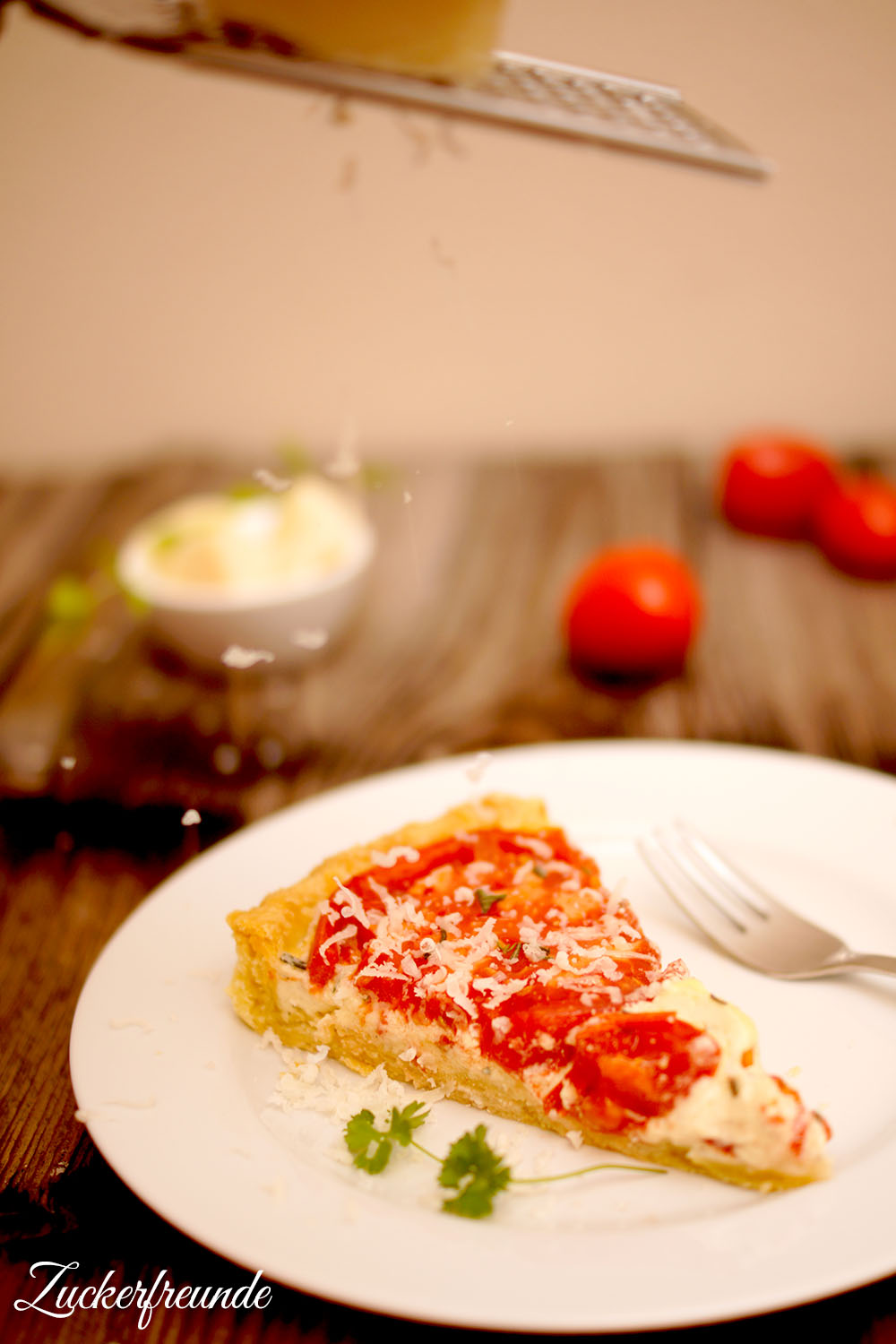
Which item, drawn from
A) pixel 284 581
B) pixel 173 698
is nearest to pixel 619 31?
pixel 284 581

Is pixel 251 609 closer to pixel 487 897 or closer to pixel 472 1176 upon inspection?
pixel 487 897

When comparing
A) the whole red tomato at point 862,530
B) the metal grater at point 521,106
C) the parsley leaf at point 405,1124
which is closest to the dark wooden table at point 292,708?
the whole red tomato at point 862,530

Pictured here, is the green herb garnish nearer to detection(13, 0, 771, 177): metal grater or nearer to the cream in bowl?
detection(13, 0, 771, 177): metal grater

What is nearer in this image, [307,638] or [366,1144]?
[366,1144]

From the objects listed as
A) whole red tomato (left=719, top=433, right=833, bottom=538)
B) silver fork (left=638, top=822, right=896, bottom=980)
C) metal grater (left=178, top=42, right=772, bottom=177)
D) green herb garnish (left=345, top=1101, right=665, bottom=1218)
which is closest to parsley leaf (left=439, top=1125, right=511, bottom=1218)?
green herb garnish (left=345, top=1101, right=665, bottom=1218)

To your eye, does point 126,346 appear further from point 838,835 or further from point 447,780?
point 838,835

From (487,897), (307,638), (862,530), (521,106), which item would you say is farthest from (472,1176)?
(862,530)
